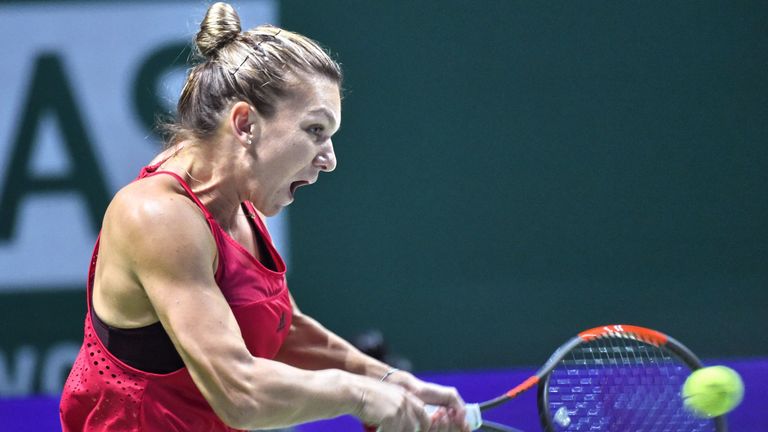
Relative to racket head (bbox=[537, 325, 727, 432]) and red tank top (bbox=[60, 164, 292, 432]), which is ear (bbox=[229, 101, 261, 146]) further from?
racket head (bbox=[537, 325, 727, 432])

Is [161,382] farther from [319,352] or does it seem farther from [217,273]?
[319,352]

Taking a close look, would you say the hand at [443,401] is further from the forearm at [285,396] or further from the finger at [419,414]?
the forearm at [285,396]

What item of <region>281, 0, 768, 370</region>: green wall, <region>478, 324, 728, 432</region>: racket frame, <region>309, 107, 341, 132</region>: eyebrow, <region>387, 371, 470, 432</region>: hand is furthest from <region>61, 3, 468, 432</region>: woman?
<region>281, 0, 768, 370</region>: green wall

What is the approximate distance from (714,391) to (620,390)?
0.90 feet

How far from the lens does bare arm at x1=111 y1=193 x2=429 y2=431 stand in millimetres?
1562

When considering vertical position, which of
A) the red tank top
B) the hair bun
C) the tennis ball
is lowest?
the red tank top

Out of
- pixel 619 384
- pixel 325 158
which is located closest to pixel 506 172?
pixel 619 384

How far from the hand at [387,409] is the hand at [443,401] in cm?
18

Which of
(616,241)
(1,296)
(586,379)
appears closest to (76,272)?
(1,296)

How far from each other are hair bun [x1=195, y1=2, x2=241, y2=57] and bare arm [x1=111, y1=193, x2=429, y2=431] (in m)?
0.30

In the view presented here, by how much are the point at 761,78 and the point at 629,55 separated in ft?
1.65

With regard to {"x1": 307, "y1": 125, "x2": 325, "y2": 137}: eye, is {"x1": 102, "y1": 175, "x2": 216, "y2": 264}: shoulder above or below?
below

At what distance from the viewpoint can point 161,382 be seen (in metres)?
1.68

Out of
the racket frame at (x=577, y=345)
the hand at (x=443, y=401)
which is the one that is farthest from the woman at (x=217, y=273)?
the racket frame at (x=577, y=345)
